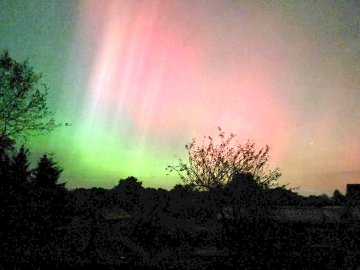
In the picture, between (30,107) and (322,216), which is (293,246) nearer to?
(322,216)

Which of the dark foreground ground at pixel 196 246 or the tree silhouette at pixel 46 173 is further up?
the tree silhouette at pixel 46 173

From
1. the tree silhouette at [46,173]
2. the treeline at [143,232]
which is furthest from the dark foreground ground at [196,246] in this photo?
the tree silhouette at [46,173]

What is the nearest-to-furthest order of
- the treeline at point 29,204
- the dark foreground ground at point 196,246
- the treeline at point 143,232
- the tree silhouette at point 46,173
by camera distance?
the dark foreground ground at point 196,246, the treeline at point 143,232, the treeline at point 29,204, the tree silhouette at point 46,173

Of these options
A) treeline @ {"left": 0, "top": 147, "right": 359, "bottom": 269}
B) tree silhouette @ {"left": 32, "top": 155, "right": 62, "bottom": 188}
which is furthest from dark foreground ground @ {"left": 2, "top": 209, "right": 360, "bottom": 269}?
tree silhouette @ {"left": 32, "top": 155, "right": 62, "bottom": 188}

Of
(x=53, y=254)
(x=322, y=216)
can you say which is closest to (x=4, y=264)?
(x=53, y=254)

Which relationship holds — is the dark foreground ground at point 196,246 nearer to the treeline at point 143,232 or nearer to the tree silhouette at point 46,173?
the treeline at point 143,232

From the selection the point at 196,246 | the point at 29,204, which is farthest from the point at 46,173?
the point at 196,246

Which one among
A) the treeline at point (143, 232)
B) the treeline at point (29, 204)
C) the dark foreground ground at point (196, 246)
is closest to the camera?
the dark foreground ground at point (196, 246)

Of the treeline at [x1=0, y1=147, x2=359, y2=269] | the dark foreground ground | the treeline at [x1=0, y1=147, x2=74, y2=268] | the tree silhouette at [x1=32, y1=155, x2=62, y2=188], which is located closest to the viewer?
the dark foreground ground

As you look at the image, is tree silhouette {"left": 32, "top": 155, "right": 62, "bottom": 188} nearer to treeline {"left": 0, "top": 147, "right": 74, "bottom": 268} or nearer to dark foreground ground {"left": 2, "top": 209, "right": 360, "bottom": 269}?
treeline {"left": 0, "top": 147, "right": 74, "bottom": 268}

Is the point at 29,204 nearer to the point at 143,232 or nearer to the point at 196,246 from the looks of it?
the point at 143,232

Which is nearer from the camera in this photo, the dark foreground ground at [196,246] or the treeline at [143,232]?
the dark foreground ground at [196,246]

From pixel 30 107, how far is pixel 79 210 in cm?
A: 1549

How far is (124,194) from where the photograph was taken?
7369 centimetres
